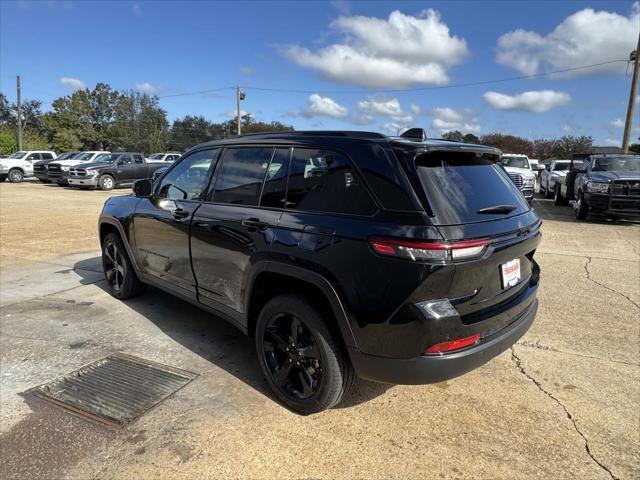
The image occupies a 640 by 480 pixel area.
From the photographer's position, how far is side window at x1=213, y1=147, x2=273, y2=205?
3268 millimetres

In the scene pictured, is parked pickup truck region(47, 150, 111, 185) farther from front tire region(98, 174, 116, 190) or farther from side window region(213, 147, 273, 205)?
side window region(213, 147, 273, 205)

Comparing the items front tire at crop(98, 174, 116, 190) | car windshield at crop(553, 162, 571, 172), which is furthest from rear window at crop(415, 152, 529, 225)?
front tire at crop(98, 174, 116, 190)

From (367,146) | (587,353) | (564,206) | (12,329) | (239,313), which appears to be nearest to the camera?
(367,146)

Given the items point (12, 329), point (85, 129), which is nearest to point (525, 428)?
point (12, 329)

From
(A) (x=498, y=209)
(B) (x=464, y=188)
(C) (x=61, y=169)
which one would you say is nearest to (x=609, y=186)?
(A) (x=498, y=209)

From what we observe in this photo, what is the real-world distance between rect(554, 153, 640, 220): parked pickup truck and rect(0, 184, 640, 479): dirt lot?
7338 millimetres

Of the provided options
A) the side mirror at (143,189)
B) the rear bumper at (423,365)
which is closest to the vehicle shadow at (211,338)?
the rear bumper at (423,365)

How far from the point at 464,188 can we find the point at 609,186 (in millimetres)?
10685

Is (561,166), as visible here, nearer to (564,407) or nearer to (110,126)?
(564,407)

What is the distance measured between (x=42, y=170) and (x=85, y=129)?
4270 centimetres

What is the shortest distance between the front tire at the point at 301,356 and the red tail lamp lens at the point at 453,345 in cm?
58

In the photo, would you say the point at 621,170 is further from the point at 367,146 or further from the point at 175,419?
the point at 175,419

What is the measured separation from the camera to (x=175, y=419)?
113 inches

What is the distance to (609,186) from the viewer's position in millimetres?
11156
